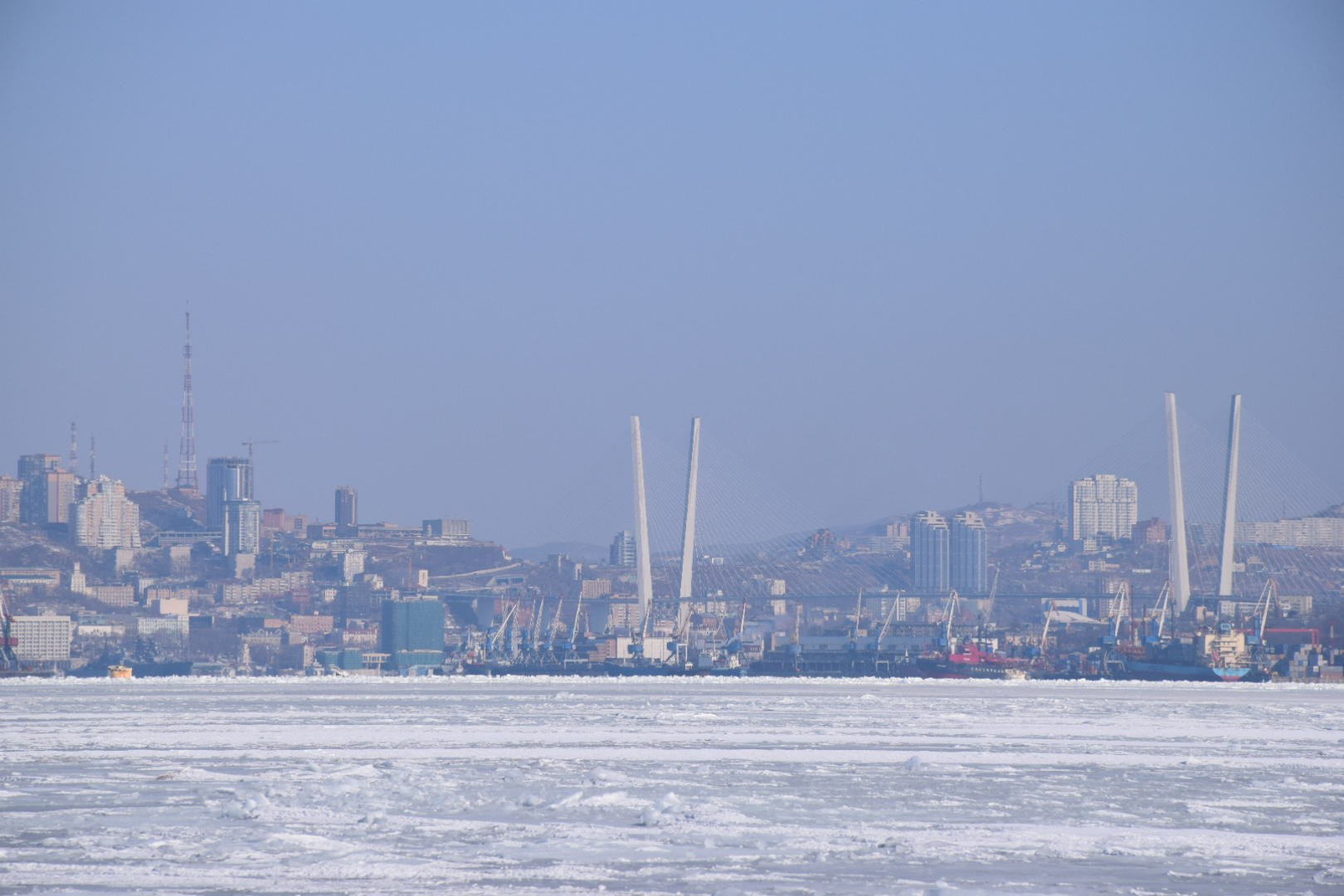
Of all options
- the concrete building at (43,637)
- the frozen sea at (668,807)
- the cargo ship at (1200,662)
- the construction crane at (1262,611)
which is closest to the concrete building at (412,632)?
the concrete building at (43,637)

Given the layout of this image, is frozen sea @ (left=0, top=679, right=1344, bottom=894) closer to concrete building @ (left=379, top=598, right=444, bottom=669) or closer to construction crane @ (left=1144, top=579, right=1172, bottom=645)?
construction crane @ (left=1144, top=579, right=1172, bottom=645)

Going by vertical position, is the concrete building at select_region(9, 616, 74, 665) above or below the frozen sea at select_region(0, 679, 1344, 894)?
below

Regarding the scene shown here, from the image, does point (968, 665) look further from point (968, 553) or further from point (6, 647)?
point (968, 553)

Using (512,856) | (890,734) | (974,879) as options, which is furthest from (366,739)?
(974,879)

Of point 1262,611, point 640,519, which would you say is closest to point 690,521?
point 640,519

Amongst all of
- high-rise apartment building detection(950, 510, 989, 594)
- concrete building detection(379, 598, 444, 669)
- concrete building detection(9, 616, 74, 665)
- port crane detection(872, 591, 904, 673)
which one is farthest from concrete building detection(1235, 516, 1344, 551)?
concrete building detection(9, 616, 74, 665)
